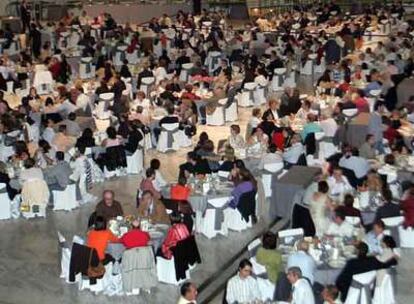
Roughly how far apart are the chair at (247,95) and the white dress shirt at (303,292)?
42.0ft

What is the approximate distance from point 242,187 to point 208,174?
1046 millimetres

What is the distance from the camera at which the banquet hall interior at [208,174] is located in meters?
11.9

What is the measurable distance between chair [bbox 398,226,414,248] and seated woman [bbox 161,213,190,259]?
3.45 m

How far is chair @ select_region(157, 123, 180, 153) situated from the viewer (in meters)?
18.9

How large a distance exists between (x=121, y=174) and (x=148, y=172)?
3.26 meters

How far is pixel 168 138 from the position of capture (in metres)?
19.0

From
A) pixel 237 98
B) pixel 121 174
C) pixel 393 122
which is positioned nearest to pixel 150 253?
pixel 121 174

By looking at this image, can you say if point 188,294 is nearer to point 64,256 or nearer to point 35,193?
point 64,256

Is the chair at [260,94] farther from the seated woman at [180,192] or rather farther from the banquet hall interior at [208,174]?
the seated woman at [180,192]

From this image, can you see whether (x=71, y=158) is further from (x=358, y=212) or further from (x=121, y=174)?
(x=358, y=212)

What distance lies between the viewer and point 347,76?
23.0 metres

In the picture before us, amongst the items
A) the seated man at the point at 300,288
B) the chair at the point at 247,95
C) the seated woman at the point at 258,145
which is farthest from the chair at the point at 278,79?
the seated man at the point at 300,288

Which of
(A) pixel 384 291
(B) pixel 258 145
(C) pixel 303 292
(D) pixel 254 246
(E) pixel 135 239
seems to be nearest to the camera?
(C) pixel 303 292

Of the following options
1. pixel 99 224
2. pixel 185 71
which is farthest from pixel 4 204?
pixel 185 71
